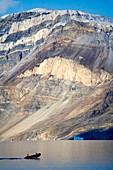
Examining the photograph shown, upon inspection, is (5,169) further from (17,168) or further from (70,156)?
(70,156)

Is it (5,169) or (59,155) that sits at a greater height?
(59,155)

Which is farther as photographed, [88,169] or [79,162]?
[79,162]

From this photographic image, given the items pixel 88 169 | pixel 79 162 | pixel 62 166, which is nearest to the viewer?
pixel 88 169

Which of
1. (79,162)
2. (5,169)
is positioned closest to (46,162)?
(79,162)

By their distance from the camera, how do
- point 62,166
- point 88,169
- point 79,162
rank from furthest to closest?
point 79,162
point 62,166
point 88,169

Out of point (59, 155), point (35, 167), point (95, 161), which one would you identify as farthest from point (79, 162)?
point (59, 155)

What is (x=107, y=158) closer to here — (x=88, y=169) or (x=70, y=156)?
(x=70, y=156)

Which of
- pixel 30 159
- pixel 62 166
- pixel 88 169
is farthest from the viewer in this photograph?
pixel 30 159

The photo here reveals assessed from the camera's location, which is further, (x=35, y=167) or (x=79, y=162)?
(x=79, y=162)

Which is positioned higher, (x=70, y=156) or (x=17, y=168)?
(x=70, y=156)
